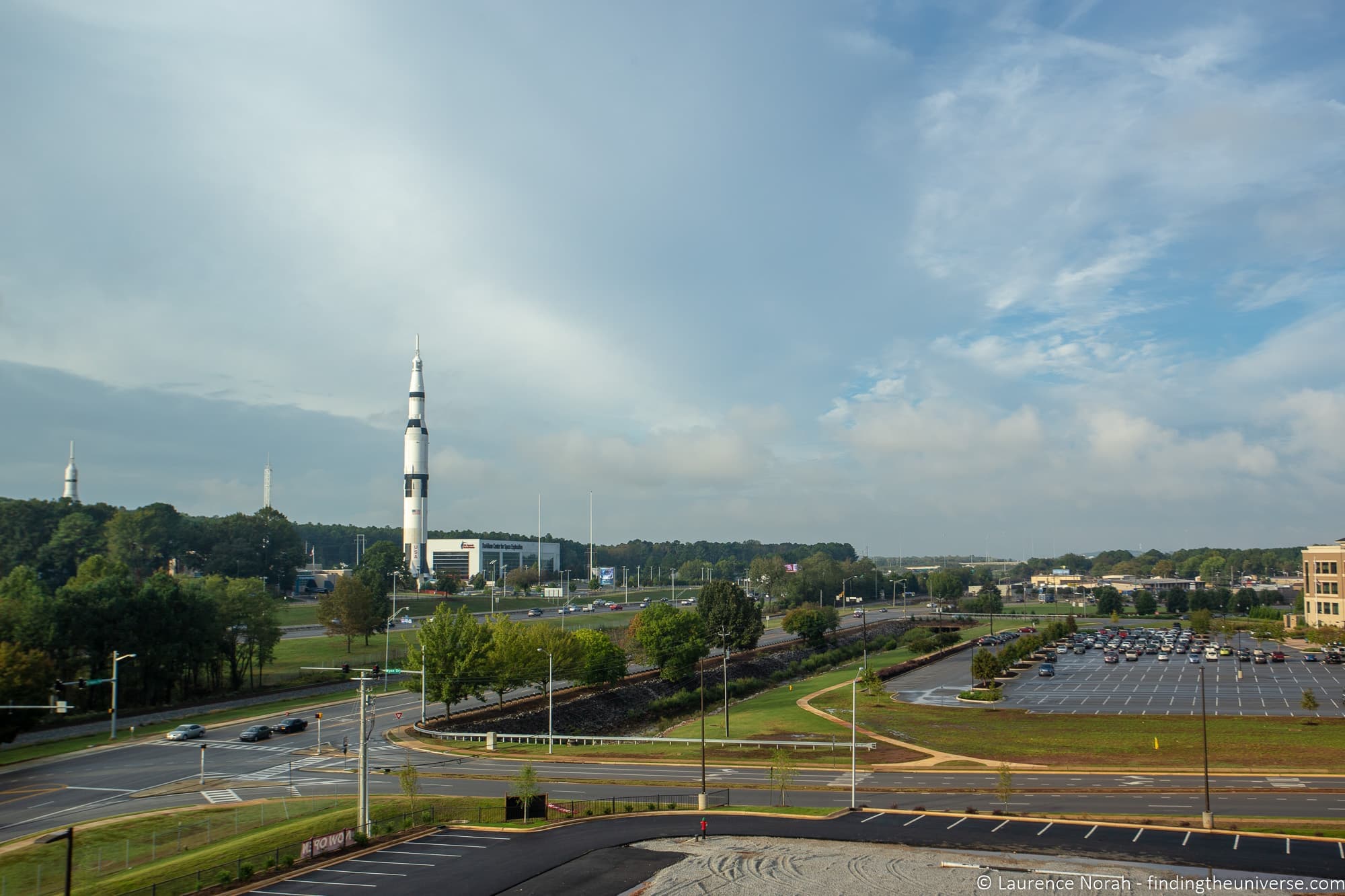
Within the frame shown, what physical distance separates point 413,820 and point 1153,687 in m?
85.0

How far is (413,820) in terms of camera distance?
152 feet

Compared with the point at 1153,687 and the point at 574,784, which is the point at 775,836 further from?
the point at 1153,687

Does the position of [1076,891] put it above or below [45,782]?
above

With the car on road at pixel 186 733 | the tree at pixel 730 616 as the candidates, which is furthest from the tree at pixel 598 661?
the car on road at pixel 186 733

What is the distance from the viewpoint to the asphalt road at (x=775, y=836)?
35812 mm

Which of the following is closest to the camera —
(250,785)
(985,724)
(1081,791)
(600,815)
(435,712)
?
→ (600,815)

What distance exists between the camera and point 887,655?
14350 cm

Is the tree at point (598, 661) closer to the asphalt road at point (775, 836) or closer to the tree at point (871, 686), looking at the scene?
the tree at point (871, 686)

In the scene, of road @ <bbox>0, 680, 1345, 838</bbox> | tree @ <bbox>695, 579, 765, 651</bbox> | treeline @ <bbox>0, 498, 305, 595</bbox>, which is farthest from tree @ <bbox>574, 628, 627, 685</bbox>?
treeline @ <bbox>0, 498, 305, 595</bbox>

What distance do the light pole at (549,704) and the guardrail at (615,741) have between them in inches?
22.4

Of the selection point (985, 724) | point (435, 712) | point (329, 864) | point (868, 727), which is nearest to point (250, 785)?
point (329, 864)

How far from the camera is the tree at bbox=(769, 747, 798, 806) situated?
5094 centimetres

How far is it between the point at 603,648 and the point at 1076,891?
73.3 metres

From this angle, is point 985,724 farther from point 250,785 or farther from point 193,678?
point 193,678
